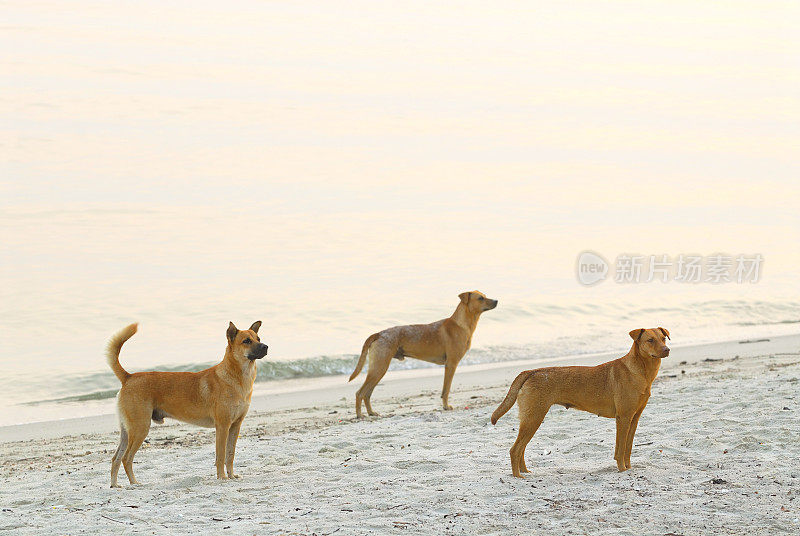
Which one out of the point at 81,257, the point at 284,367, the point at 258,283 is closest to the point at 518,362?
the point at 284,367

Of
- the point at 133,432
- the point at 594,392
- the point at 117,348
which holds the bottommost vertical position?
the point at 133,432

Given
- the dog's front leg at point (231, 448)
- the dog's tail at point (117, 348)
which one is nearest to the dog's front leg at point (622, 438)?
the dog's front leg at point (231, 448)

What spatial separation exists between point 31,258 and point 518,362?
19.7 m

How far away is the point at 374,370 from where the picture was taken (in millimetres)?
11242

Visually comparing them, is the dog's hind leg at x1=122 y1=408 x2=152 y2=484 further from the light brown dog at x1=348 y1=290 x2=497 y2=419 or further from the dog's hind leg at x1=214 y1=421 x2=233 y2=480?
the light brown dog at x1=348 y1=290 x2=497 y2=419

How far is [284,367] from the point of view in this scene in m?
16.4

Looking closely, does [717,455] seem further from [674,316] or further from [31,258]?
[31,258]

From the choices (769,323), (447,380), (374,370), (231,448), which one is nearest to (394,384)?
(374,370)

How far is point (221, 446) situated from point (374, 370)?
4121 mm

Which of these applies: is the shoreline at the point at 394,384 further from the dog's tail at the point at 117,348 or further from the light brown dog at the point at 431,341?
the dog's tail at the point at 117,348

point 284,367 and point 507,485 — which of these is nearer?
point 507,485

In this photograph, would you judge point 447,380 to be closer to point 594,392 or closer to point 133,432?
point 594,392

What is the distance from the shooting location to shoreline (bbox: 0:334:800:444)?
11.5 m

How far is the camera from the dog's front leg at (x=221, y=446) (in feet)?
23.9
